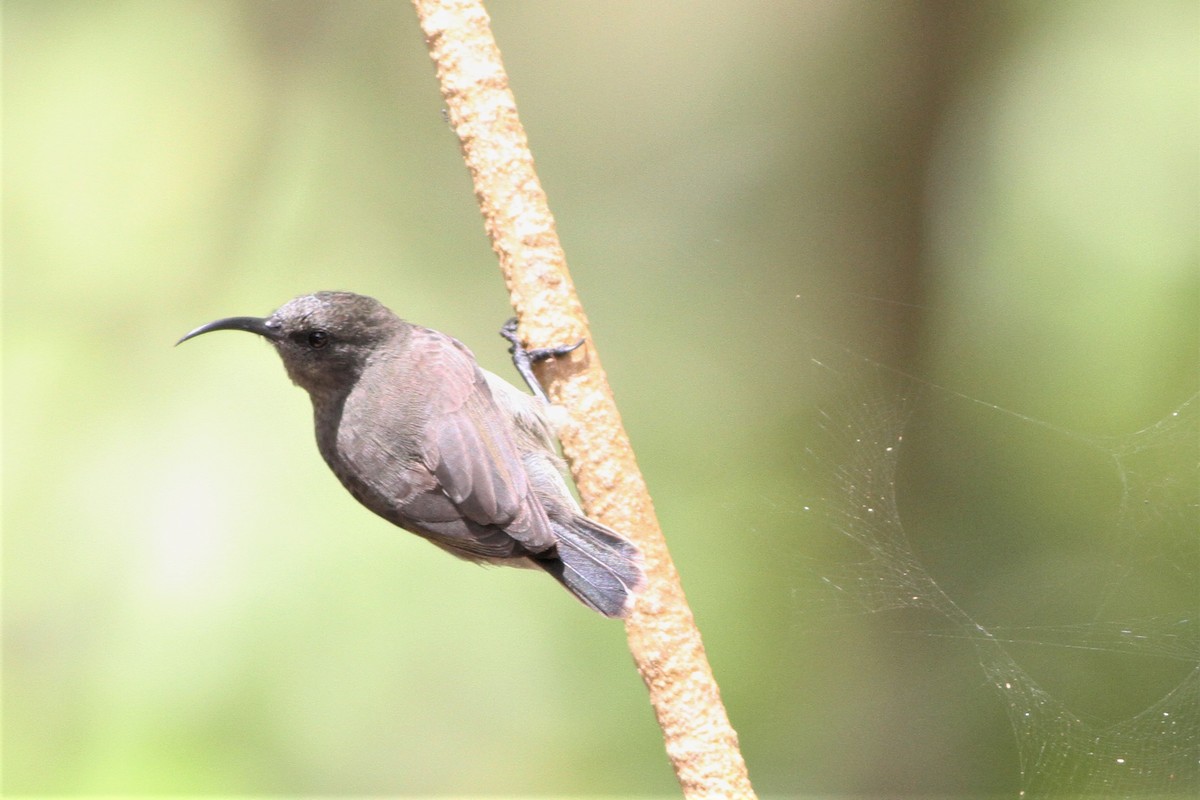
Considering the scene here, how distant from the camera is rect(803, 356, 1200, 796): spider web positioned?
8.36ft

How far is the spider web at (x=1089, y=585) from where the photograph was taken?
2549 millimetres

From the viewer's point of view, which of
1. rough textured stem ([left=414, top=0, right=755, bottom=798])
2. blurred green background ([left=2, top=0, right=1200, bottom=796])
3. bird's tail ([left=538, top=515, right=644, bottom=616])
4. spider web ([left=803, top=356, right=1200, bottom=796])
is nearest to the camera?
rough textured stem ([left=414, top=0, right=755, bottom=798])

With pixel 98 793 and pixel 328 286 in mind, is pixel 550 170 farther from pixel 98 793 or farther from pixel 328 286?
pixel 98 793

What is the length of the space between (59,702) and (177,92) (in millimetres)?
2192

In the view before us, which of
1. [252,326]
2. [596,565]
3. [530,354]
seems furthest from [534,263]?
[252,326]

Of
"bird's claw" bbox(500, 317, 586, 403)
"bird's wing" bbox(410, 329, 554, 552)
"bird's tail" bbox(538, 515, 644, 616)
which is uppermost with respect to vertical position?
"bird's claw" bbox(500, 317, 586, 403)

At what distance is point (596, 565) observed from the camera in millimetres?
1891

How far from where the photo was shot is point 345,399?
85.8 inches

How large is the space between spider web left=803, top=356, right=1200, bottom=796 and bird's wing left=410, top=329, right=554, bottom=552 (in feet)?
3.41

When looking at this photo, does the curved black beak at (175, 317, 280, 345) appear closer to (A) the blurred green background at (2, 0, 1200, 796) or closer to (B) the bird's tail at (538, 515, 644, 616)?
(B) the bird's tail at (538, 515, 644, 616)

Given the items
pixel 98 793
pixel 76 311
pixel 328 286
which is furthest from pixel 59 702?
pixel 328 286

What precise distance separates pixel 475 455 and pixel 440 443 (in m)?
0.07

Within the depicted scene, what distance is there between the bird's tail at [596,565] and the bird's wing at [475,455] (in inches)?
2.6

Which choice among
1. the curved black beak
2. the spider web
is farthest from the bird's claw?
the spider web
